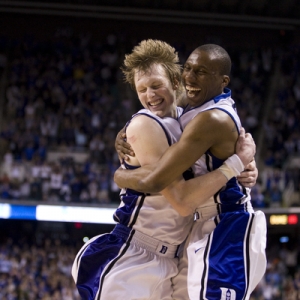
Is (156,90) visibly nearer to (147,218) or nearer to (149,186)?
(149,186)

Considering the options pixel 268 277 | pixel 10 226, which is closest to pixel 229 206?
pixel 268 277

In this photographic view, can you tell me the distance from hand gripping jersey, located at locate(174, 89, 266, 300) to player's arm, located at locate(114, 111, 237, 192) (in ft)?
0.35

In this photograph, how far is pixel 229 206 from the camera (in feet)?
11.6

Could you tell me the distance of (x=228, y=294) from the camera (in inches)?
128

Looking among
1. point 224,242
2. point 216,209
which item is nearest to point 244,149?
point 216,209

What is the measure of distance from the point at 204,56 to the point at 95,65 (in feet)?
46.0

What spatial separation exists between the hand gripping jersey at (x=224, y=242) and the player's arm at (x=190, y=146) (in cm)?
11

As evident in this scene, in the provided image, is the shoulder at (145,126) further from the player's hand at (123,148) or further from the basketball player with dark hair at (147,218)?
the player's hand at (123,148)

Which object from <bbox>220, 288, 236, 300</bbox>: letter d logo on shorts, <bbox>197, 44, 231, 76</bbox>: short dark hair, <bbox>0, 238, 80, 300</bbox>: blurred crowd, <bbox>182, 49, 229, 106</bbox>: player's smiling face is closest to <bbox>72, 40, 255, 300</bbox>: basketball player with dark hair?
<bbox>182, 49, 229, 106</bbox>: player's smiling face

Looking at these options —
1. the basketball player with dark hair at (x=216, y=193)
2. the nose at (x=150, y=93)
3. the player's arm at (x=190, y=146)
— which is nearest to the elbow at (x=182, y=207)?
the basketball player with dark hair at (x=216, y=193)

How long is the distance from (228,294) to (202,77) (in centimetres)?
131

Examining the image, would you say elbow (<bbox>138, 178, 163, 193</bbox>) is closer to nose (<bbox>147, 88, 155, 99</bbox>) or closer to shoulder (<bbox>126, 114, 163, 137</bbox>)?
shoulder (<bbox>126, 114, 163, 137</bbox>)

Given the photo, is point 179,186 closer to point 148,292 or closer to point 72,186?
point 148,292

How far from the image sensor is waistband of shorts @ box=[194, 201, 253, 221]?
3553mm
